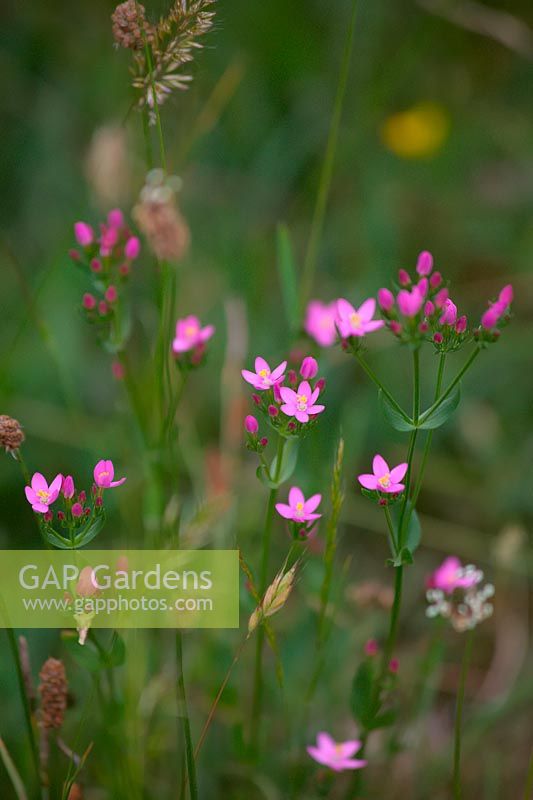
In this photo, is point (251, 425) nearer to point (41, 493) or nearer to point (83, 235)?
point (41, 493)

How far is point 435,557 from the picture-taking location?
99.7 inches

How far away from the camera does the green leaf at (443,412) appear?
4.06 feet

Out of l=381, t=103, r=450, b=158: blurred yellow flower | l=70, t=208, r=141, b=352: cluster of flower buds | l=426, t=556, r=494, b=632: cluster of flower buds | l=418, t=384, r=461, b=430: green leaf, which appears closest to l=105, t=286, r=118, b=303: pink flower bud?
l=70, t=208, r=141, b=352: cluster of flower buds

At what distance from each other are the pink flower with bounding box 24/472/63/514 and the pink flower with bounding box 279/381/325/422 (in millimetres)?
337

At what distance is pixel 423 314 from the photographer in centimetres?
121

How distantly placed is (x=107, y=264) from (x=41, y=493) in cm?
51

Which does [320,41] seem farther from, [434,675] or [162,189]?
[434,675]

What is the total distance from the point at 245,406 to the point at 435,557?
0.74m

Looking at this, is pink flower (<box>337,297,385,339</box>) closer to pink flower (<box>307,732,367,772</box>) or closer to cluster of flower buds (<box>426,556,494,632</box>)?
cluster of flower buds (<box>426,556,494,632</box>)

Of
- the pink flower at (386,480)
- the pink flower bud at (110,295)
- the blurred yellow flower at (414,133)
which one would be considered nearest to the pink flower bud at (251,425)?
the pink flower at (386,480)

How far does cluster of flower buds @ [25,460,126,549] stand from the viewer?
122cm

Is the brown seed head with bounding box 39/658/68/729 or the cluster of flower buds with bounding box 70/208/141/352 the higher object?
the cluster of flower buds with bounding box 70/208/141/352

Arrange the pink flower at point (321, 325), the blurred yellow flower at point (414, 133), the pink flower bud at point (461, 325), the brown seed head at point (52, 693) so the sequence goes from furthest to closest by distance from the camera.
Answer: the blurred yellow flower at point (414, 133) < the pink flower at point (321, 325) < the brown seed head at point (52, 693) < the pink flower bud at point (461, 325)

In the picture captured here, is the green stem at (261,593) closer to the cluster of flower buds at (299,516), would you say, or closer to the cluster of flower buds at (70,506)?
the cluster of flower buds at (299,516)
